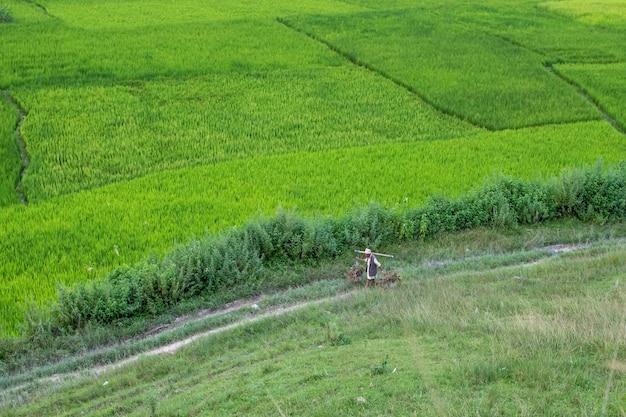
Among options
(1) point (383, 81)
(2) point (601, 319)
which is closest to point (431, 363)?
(2) point (601, 319)

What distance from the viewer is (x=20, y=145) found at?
568 inches

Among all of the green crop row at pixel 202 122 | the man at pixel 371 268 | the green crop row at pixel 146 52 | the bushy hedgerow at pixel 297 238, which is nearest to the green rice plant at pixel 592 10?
the green crop row at pixel 146 52

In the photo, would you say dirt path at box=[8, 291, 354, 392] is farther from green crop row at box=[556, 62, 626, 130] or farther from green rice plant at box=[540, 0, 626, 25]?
green rice plant at box=[540, 0, 626, 25]

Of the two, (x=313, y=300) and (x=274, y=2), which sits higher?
(x=274, y=2)

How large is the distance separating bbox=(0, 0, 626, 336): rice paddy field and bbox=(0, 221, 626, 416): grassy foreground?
8.63 ft

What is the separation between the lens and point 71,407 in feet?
19.7

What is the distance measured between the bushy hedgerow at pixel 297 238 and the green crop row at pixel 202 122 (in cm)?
421

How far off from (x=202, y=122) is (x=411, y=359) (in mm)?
11290

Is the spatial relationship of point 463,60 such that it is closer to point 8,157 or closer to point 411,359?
point 8,157

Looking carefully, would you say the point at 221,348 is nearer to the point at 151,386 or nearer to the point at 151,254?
the point at 151,386

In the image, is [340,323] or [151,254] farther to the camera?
[151,254]

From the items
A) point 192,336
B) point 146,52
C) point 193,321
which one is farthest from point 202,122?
point 192,336

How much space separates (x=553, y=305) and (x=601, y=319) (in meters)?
0.89

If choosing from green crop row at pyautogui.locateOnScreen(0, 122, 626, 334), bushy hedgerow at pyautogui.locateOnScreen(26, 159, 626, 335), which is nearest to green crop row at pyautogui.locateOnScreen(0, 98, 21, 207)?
green crop row at pyautogui.locateOnScreen(0, 122, 626, 334)
